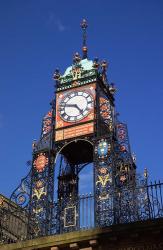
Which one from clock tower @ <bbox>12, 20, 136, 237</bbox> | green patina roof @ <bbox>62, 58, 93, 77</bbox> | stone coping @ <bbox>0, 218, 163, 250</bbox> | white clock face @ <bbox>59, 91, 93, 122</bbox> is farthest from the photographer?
green patina roof @ <bbox>62, 58, 93, 77</bbox>

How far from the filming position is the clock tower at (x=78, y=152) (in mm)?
18641

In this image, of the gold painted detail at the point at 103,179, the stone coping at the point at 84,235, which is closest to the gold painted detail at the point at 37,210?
the stone coping at the point at 84,235

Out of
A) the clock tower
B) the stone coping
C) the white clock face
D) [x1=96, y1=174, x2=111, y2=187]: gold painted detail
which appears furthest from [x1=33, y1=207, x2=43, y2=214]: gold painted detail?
the white clock face

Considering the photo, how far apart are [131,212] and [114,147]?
2798mm

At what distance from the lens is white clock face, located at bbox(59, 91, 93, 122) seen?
21066 millimetres

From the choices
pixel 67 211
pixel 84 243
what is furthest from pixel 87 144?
pixel 84 243

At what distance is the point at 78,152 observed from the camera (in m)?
21.7

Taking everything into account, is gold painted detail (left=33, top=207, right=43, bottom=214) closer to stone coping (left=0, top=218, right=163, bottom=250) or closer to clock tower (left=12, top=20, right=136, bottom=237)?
clock tower (left=12, top=20, right=136, bottom=237)

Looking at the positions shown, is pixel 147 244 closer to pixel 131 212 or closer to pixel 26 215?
pixel 131 212

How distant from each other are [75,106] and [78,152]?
1.81 m

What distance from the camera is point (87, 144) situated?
69.4ft

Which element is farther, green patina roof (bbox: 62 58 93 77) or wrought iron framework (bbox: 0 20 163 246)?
green patina roof (bbox: 62 58 93 77)

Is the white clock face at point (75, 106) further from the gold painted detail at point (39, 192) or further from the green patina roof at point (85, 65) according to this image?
the gold painted detail at point (39, 192)

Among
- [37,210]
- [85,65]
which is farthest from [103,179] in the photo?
[85,65]
